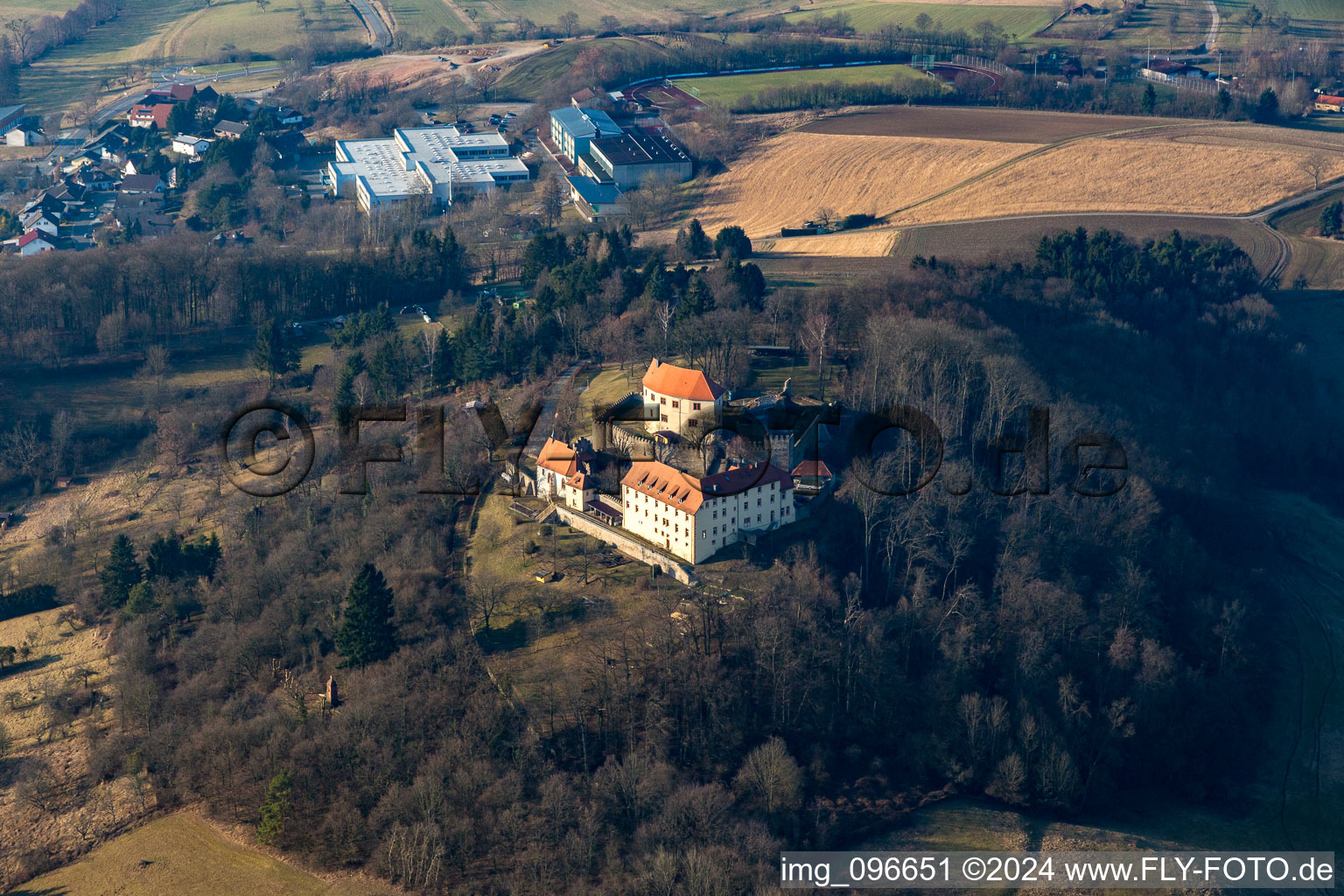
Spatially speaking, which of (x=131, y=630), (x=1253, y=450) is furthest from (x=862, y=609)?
(x=1253, y=450)

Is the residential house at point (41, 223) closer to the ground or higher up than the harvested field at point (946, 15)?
closer to the ground

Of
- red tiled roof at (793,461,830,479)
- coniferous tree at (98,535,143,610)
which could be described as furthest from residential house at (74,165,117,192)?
red tiled roof at (793,461,830,479)

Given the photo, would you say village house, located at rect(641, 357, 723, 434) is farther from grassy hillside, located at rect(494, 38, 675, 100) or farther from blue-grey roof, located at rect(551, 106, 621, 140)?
grassy hillside, located at rect(494, 38, 675, 100)

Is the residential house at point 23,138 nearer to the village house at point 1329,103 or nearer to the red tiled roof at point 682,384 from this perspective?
the red tiled roof at point 682,384

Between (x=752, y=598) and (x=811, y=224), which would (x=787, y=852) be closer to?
(x=752, y=598)

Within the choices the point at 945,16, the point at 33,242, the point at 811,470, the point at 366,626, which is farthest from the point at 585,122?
the point at 366,626

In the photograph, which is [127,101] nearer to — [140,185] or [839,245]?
[140,185]

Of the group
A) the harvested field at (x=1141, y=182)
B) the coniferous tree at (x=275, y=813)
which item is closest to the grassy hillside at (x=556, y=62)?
the harvested field at (x=1141, y=182)
